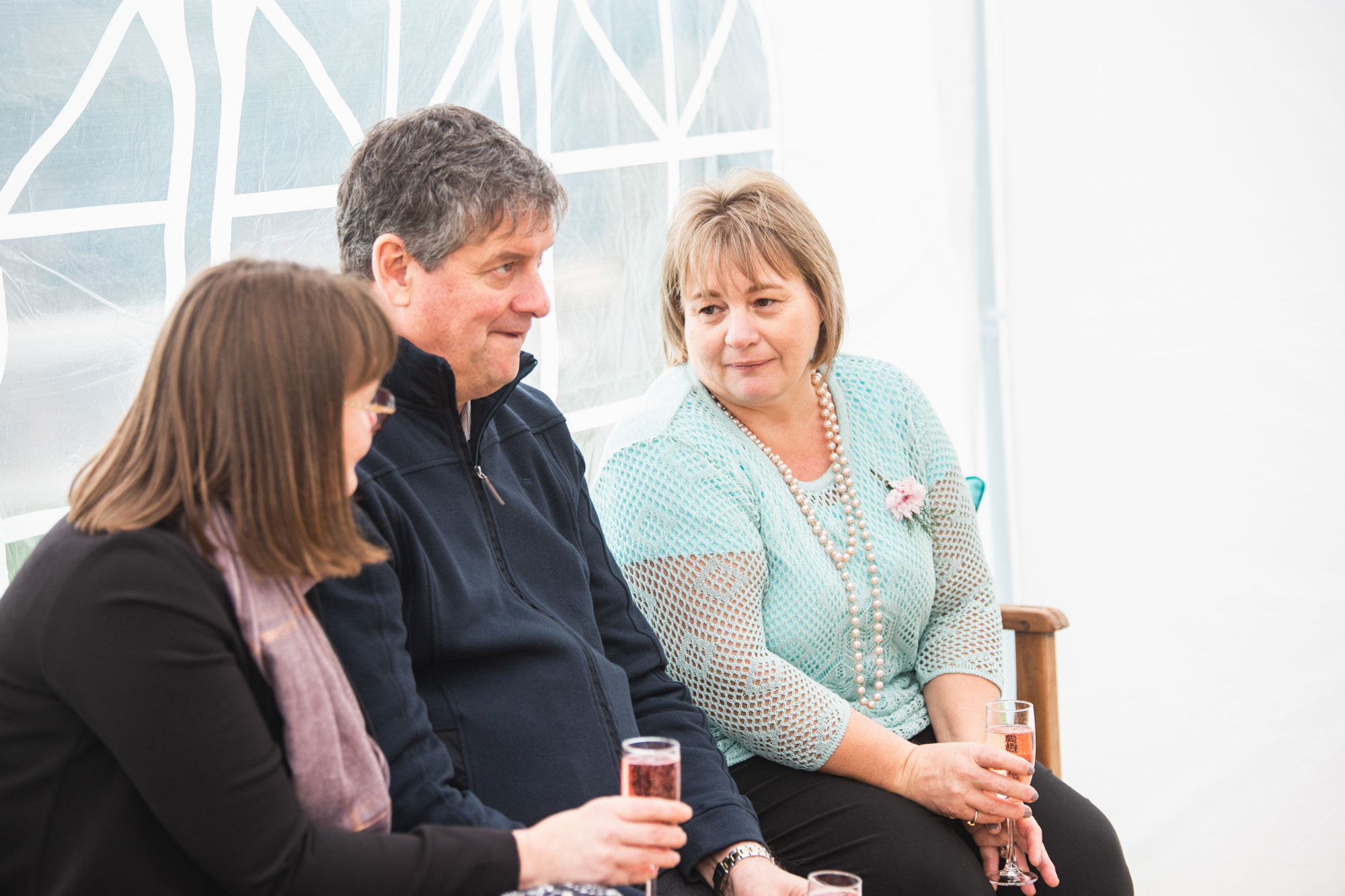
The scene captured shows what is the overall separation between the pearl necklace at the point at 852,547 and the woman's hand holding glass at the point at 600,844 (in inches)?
34.5

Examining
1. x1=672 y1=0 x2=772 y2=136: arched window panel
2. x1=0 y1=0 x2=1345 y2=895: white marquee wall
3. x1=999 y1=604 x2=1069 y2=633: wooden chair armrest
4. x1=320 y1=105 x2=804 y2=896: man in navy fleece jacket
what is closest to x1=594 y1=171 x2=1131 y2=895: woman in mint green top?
x1=999 y1=604 x2=1069 y2=633: wooden chair armrest

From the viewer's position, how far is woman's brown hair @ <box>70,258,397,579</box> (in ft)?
3.71

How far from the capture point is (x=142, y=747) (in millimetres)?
1055

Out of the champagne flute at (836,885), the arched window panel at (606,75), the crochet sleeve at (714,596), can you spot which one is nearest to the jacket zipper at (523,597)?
the crochet sleeve at (714,596)

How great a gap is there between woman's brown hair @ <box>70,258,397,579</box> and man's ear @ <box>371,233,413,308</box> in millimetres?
375

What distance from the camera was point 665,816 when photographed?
1.25m

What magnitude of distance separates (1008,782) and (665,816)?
740 millimetres

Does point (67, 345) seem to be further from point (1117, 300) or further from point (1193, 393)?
point (1193, 393)

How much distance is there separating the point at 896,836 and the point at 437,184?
1.18 m

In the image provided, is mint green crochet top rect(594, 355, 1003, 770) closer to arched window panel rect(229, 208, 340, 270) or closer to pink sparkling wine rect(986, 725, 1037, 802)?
pink sparkling wine rect(986, 725, 1037, 802)

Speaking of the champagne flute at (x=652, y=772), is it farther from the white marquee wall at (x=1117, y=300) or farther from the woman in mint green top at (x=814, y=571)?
the white marquee wall at (x=1117, y=300)

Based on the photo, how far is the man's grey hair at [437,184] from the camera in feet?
5.06

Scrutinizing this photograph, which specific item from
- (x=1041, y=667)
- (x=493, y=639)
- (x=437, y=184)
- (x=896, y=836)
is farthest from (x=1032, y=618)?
(x=437, y=184)

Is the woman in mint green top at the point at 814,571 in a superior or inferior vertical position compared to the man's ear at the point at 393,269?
inferior
